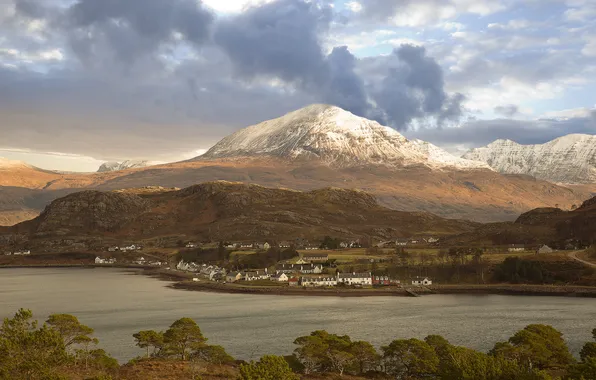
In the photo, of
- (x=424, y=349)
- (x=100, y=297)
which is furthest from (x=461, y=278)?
(x=424, y=349)

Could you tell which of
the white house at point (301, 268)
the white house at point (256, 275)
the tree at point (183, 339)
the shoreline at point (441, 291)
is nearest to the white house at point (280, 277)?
the white house at point (256, 275)

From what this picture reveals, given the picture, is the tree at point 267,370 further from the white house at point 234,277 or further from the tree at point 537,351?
the white house at point 234,277

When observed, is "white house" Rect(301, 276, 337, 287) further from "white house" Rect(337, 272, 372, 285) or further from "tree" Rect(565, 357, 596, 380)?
"tree" Rect(565, 357, 596, 380)

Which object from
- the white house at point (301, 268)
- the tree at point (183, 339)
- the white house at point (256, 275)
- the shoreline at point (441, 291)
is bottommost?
the tree at point (183, 339)

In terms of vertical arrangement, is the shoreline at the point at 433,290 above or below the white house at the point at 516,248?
below

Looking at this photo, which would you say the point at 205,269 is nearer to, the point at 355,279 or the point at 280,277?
the point at 280,277

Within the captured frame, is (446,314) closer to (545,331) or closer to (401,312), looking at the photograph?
(401,312)

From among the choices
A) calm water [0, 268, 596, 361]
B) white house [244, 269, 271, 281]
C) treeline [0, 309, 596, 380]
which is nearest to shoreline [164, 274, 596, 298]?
calm water [0, 268, 596, 361]

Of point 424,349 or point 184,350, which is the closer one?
point 424,349
